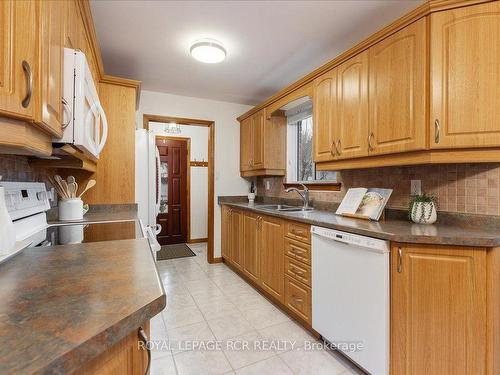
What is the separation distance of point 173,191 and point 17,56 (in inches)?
168

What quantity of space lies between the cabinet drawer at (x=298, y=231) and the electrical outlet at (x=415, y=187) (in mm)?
787

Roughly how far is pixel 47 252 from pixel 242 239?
2226 millimetres

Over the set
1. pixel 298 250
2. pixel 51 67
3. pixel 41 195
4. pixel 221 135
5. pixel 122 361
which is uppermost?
pixel 221 135

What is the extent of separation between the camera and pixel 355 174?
89.7 inches

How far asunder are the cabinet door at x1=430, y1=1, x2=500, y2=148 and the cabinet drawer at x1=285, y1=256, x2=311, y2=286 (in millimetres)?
1198

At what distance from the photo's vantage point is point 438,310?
1260 millimetres

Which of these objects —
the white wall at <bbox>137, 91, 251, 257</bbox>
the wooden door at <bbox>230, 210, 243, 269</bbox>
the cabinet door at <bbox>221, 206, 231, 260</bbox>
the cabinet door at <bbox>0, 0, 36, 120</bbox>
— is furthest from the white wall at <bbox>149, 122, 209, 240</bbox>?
the cabinet door at <bbox>0, 0, 36, 120</bbox>

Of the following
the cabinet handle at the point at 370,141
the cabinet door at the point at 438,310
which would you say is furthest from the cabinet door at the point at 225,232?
the cabinet door at the point at 438,310

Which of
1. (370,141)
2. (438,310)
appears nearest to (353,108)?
(370,141)

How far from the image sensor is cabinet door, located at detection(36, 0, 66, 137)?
28.7 inches

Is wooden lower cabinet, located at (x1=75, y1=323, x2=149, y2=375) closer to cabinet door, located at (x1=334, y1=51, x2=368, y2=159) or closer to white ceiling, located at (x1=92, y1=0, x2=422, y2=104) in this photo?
cabinet door, located at (x1=334, y1=51, x2=368, y2=159)

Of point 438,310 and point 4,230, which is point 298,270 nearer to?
point 438,310

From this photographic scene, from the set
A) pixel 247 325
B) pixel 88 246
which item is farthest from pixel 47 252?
pixel 247 325

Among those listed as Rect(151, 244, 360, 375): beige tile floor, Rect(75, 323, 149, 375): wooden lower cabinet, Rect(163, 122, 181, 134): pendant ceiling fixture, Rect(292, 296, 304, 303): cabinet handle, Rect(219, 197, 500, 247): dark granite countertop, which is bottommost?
Rect(151, 244, 360, 375): beige tile floor
